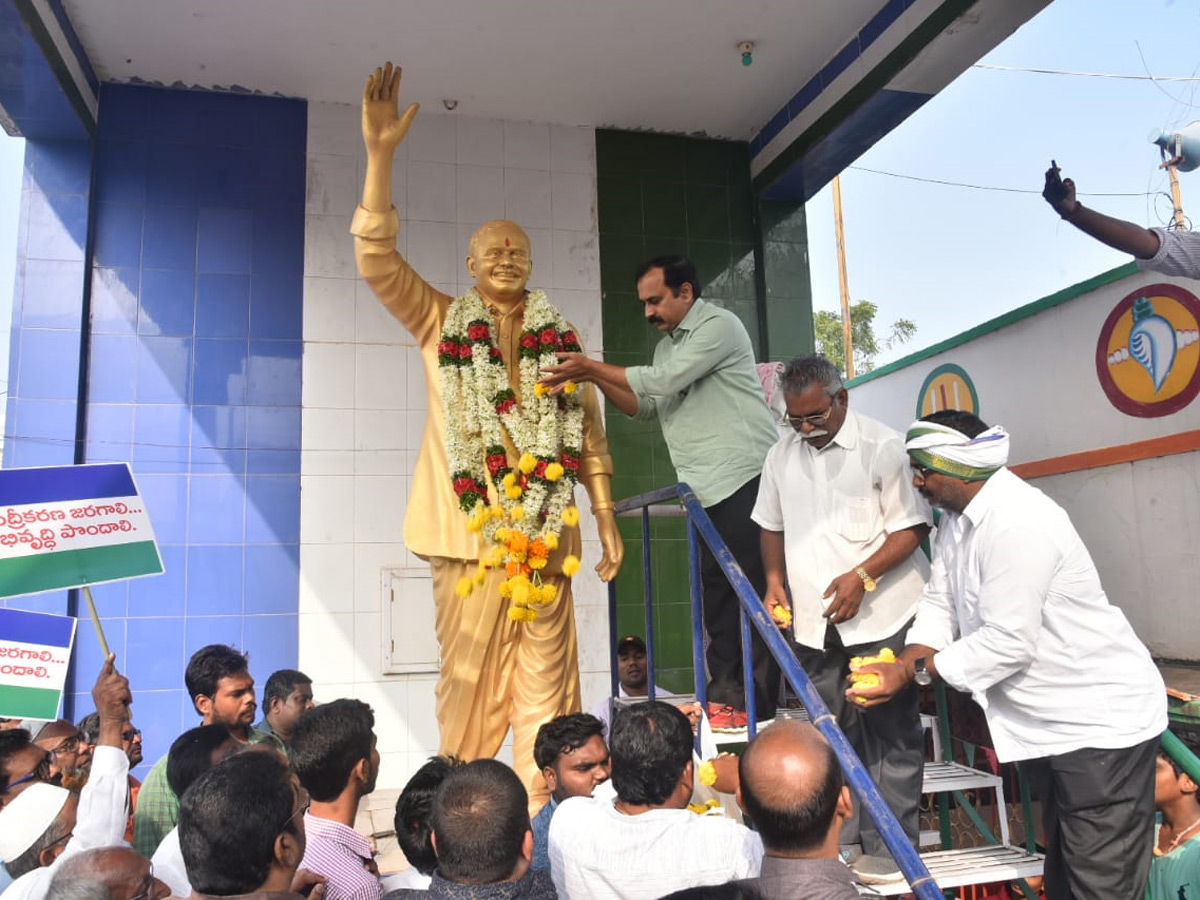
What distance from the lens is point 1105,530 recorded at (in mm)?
4945

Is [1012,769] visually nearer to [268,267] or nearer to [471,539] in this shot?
[471,539]

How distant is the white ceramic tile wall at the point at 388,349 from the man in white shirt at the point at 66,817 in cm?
310

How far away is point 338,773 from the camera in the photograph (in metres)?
2.49

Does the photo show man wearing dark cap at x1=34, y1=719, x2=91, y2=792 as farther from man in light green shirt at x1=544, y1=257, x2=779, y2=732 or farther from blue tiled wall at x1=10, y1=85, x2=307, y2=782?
man in light green shirt at x1=544, y1=257, x2=779, y2=732

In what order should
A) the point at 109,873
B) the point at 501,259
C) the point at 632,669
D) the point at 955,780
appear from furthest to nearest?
the point at 632,669 → the point at 501,259 → the point at 955,780 → the point at 109,873

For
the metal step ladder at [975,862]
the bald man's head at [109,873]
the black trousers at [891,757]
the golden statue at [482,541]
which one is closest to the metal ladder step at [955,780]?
the metal step ladder at [975,862]

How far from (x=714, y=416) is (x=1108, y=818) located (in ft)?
6.28

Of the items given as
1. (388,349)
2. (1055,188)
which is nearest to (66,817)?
(1055,188)

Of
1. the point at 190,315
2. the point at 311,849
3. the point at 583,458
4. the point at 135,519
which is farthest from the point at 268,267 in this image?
the point at 311,849

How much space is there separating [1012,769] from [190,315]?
212 inches

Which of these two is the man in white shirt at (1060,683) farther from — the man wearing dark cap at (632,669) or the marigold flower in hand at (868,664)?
the man wearing dark cap at (632,669)

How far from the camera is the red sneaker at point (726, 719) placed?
11.6 feet

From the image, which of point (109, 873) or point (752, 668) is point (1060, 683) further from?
point (109, 873)

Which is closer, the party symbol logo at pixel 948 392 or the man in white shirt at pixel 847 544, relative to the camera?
the man in white shirt at pixel 847 544
